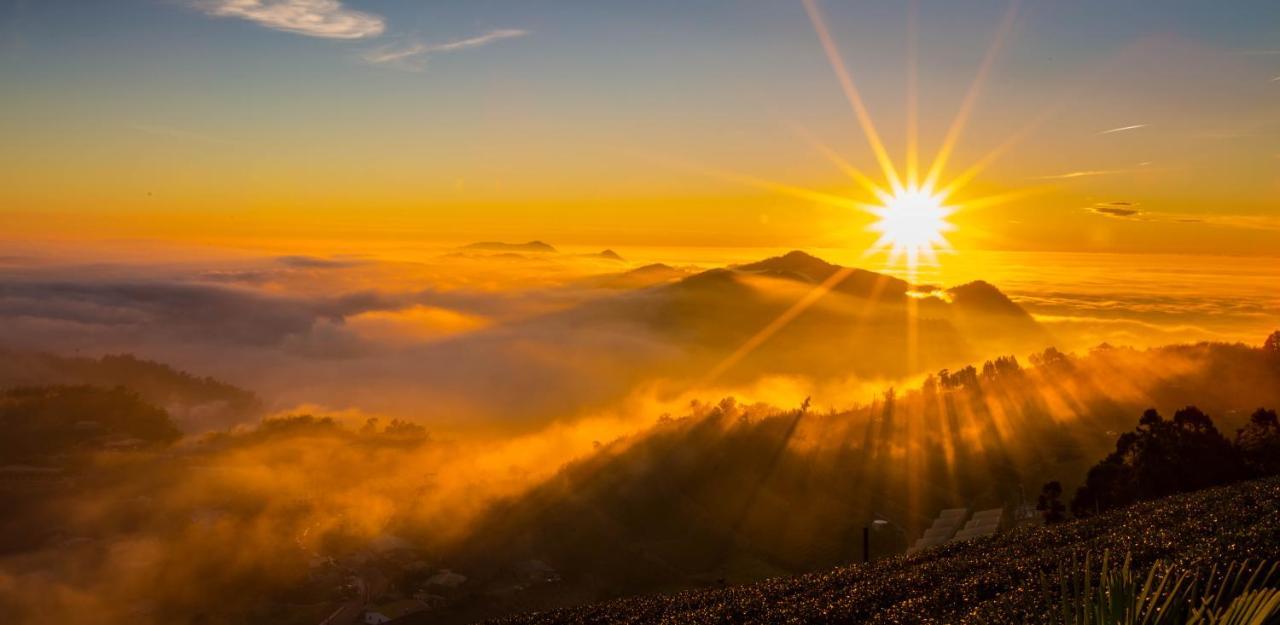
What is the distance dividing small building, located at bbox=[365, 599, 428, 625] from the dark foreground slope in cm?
9252

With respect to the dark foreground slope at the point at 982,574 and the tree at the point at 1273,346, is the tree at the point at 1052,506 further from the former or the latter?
the tree at the point at 1273,346

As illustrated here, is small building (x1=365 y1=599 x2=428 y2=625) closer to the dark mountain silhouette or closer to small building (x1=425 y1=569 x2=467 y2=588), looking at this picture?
small building (x1=425 y1=569 x2=467 y2=588)

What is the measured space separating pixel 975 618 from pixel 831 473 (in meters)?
130

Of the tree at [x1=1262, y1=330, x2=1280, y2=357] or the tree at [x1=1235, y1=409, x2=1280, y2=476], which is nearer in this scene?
the tree at [x1=1235, y1=409, x2=1280, y2=476]

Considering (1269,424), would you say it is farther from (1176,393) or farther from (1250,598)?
(1176,393)

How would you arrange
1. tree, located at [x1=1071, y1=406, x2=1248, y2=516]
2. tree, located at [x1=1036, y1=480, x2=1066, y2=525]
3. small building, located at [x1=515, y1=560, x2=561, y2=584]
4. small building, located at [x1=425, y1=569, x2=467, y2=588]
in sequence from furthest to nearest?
1. small building, located at [x1=425, y1=569, x2=467, y2=588]
2. small building, located at [x1=515, y1=560, x2=561, y2=584]
3. tree, located at [x1=1036, y1=480, x2=1066, y2=525]
4. tree, located at [x1=1071, y1=406, x2=1248, y2=516]

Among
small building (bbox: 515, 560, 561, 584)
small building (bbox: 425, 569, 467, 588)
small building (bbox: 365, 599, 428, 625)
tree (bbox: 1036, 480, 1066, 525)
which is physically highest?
tree (bbox: 1036, 480, 1066, 525)

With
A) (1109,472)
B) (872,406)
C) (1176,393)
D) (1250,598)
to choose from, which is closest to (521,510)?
(872,406)

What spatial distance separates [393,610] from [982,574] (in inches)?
4702

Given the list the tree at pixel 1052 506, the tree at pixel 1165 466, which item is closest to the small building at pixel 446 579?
the tree at pixel 1052 506

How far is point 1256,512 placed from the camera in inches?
1300

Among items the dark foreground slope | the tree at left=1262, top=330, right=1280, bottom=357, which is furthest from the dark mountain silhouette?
the dark foreground slope

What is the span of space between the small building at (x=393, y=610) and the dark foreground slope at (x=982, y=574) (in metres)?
92.5

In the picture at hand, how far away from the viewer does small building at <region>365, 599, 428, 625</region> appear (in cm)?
12838
